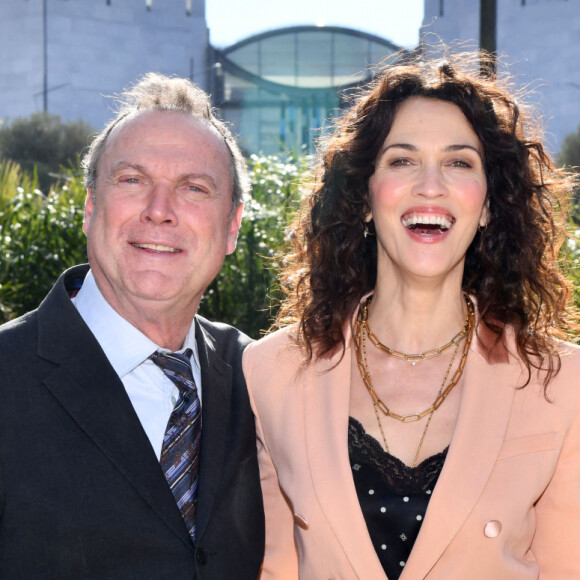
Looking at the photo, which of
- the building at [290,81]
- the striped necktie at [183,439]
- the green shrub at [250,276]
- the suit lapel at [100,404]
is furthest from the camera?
the building at [290,81]

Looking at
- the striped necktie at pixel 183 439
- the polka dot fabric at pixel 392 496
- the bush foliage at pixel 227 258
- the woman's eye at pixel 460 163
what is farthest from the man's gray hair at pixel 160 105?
the bush foliage at pixel 227 258

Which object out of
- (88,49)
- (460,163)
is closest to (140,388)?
(460,163)

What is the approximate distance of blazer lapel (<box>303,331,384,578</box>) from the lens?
234 centimetres

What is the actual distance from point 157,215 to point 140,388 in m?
0.54

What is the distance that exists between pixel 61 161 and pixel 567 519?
17.8 meters

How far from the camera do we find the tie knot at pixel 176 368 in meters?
2.43

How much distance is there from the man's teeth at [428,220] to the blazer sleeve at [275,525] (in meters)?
0.82

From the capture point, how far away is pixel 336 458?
8.09ft

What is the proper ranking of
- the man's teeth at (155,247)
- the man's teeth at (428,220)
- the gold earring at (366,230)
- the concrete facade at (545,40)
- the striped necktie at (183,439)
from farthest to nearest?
the concrete facade at (545,40) → the gold earring at (366,230) → the man's teeth at (428,220) → the man's teeth at (155,247) → the striped necktie at (183,439)

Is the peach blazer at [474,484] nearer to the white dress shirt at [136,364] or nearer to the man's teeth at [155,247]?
the white dress shirt at [136,364]

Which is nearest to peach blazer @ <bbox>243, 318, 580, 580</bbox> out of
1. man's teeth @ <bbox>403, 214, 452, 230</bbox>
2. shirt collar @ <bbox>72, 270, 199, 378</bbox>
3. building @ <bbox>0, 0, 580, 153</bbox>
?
man's teeth @ <bbox>403, 214, 452, 230</bbox>

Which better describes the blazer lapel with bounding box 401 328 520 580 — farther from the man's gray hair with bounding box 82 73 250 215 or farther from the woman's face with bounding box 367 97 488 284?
the man's gray hair with bounding box 82 73 250 215

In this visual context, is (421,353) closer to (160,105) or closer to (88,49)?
(160,105)

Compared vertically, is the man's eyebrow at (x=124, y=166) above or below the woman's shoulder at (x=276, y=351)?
above
